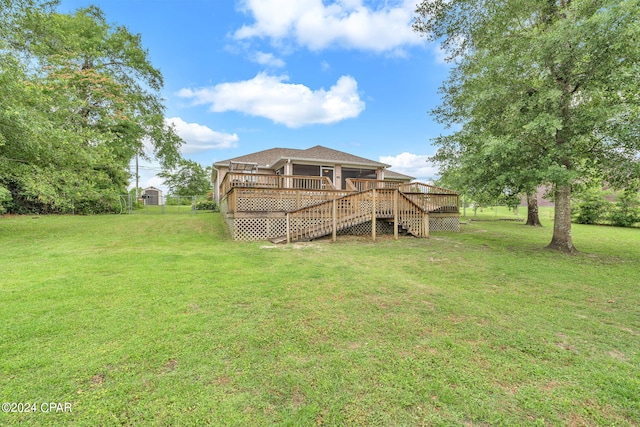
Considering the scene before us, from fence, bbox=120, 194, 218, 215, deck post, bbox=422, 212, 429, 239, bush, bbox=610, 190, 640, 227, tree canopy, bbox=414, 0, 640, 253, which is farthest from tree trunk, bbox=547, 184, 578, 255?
fence, bbox=120, 194, 218, 215

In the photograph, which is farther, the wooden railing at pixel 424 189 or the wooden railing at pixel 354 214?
the wooden railing at pixel 424 189

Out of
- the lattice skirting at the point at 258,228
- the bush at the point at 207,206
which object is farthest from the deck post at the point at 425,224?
the bush at the point at 207,206

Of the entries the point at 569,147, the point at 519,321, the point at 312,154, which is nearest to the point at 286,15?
the point at 312,154

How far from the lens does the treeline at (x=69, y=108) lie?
962cm

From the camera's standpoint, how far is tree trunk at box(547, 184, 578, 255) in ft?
28.0

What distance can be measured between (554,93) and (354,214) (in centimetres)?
688

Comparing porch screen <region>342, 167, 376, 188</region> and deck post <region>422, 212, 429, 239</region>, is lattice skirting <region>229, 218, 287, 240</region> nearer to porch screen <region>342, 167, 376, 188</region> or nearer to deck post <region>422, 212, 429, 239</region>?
deck post <region>422, 212, 429, 239</region>

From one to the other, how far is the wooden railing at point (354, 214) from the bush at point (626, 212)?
51.0 feet

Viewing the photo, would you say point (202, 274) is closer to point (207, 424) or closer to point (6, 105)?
point (207, 424)

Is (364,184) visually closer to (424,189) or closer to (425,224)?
(424,189)

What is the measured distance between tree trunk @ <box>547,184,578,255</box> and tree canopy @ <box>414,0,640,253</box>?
3 cm

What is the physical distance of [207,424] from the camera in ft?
6.15

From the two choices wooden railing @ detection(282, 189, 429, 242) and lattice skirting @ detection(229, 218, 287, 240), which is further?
wooden railing @ detection(282, 189, 429, 242)

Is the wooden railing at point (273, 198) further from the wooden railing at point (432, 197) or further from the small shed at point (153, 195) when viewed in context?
the small shed at point (153, 195)
